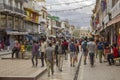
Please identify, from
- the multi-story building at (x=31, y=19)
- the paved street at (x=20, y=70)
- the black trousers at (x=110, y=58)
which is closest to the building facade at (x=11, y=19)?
the multi-story building at (x=31, y=19)

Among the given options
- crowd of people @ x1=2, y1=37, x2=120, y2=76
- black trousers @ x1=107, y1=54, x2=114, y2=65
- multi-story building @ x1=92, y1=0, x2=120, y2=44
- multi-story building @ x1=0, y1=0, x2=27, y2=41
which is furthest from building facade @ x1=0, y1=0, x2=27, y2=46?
black trousers @ x1=107, y1=54, x2=114, y2=65

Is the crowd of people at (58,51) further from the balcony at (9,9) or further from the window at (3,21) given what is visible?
the window at (3,21)

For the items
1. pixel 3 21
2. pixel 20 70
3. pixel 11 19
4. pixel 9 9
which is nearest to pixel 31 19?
pixel 11 19

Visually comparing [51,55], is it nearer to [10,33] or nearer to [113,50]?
[113,50]

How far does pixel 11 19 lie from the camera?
65.1 metres

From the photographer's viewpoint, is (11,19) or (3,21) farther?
(11,19)

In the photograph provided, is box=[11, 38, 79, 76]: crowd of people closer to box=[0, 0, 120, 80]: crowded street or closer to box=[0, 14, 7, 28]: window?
box=[0, 0, 120, 80]: crowded street

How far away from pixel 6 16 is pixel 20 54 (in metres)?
32.6

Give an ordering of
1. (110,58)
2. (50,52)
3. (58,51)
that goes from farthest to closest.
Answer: (110,58)
(58,51)
(50,52)

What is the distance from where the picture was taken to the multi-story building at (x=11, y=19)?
195 feet

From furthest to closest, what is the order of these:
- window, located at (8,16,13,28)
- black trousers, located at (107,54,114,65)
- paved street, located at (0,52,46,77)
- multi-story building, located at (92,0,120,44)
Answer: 1. window, located at (8,16,13,28)
2. multi-story building, located at (92,0,120,44)
3. black trousers, located at (107,54,114,65)
4. paved street, located at (0,52,46,77)

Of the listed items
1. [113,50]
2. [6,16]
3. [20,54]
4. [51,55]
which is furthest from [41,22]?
[51,55]

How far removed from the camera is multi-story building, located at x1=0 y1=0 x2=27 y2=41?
2343 inches

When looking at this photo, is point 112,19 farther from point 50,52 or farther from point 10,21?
point 10,21
